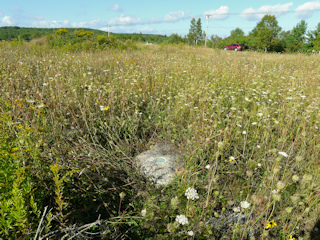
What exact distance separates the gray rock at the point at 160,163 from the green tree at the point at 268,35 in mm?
43005

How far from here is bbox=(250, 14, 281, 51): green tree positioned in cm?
3825

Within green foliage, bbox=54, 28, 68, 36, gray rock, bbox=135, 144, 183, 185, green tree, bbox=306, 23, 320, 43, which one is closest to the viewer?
gray rock, bbox=135, 144, 183, 185

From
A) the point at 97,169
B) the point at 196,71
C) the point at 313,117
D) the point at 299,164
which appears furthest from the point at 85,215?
the point at 196,71

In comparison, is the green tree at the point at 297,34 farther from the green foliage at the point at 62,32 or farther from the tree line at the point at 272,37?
the green foliage at the point at 62,32

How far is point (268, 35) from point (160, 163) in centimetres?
4463

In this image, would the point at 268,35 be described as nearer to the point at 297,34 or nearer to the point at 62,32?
the point at 297,34

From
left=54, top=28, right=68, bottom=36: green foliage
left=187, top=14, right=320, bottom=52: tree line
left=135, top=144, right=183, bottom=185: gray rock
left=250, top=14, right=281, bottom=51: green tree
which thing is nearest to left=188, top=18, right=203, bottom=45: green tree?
left=187, top=14, right=320, bottom=52: tree line

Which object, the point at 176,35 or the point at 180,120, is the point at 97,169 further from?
the point at 176,35

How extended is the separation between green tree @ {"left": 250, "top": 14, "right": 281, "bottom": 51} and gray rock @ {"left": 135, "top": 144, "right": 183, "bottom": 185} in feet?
141

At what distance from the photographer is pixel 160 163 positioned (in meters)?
2.39

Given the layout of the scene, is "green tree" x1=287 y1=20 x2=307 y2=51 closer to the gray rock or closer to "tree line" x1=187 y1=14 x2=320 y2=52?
"tree line" x1=187 y1=14 x2=320 y2=52

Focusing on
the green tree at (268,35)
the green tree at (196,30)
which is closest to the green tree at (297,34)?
the green tree at (268,35)

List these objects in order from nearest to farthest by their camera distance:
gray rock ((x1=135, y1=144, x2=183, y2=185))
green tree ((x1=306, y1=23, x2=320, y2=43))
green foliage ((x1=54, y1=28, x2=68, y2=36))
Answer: gray rock ((x1=135, y1=144, x2=183, y2=185)), green foliage ((x1=54, y1=28, x2=68, y2=36)), green tree ((x1=306, y1=23, x2=320, y2=43))

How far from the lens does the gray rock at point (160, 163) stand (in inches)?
85.3
